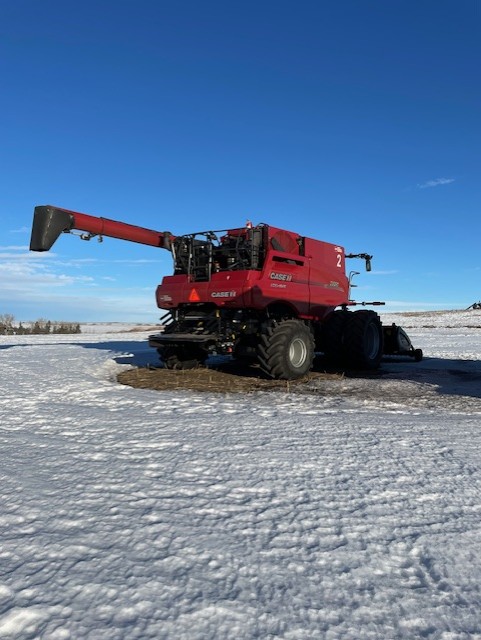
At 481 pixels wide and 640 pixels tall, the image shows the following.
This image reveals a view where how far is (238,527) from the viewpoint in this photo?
2461 millimetres

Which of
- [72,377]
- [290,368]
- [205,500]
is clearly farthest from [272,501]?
[72,377]

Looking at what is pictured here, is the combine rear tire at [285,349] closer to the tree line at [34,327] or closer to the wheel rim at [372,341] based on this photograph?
the wheel rim at [372,341]

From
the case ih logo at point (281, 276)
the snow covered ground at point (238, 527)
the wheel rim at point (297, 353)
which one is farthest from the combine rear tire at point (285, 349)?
the snow covered ground at point (238, 527)

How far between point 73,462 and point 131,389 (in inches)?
143

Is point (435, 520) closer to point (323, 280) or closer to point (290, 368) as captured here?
point (290, 368)

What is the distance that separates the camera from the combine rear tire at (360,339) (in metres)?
9.82

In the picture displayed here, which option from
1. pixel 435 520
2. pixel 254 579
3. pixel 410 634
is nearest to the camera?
pixel 410 634

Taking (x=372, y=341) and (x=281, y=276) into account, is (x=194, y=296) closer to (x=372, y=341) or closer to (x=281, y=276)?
(x=281, y=276)

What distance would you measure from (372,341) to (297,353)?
2838 mm

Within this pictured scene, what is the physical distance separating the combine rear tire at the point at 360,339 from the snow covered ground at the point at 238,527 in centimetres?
468

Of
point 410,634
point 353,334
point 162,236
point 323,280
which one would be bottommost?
point 410,634

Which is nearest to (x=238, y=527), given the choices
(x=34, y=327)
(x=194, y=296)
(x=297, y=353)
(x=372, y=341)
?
(x=297, y=353)

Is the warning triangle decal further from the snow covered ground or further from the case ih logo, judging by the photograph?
the snow covered ground

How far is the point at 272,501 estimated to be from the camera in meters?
2.80
